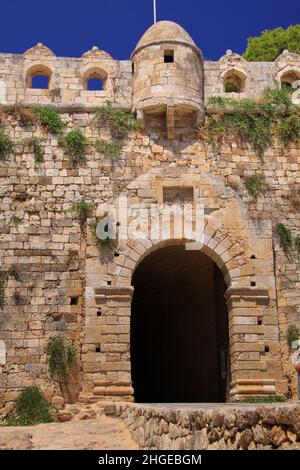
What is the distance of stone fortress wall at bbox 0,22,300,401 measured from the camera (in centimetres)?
1137

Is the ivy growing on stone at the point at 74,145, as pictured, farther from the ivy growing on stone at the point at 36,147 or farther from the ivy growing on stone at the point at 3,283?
the ivy growing on stone at the point at 3,283

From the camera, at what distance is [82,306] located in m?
11.7

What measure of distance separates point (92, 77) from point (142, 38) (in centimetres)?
140

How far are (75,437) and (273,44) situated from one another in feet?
61.5

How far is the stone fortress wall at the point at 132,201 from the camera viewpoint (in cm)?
1137

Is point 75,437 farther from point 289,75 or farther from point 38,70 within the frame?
point 289,75

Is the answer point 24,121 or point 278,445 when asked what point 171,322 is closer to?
point 24,121

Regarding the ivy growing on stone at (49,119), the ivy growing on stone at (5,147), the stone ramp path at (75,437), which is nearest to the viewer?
the stone ramp path at (75,437)

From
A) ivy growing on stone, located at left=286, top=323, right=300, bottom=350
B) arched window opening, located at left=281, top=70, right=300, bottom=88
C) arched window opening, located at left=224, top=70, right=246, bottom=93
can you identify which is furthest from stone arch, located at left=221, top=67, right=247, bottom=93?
ivy growing on stone, located at left=286, top=323, right=300, bottom=350

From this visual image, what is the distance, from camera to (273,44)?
23359mm

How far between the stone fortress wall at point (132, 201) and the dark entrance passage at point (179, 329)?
140 centimetres

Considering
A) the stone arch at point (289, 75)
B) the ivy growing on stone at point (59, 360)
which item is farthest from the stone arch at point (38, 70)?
the ivy growing on stone at point (59, 360)

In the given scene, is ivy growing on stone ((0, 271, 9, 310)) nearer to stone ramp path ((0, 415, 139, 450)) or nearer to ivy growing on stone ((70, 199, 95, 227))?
ivy growing on stone ((70, 199, 95, 227))

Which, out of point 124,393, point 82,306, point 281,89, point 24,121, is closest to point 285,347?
point 124,393
